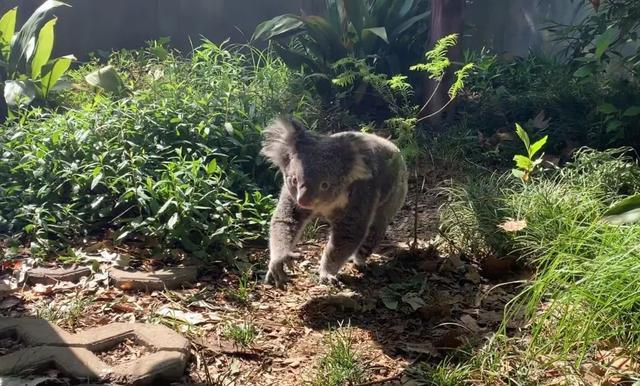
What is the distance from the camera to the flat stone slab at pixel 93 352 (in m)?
2.52

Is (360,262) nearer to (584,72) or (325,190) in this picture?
(325,190)

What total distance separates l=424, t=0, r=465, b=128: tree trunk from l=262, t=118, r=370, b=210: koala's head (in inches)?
103

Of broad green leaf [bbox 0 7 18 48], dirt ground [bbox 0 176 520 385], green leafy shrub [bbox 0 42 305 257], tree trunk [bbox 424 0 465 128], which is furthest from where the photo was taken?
broad green leaf [bbox 0 7 18 48]

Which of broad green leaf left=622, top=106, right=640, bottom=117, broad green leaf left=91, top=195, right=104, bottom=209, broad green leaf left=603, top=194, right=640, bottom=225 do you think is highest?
broad green leaf left=603, top=194, right=640, bottom=225

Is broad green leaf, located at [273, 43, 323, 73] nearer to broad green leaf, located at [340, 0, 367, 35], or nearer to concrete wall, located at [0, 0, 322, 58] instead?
broad green leaf, located at [340, 0, 367, 35]

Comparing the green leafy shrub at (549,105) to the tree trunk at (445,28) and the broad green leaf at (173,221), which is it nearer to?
the tree trunk at (445,28)

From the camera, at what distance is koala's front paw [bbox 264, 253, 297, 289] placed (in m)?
3.49

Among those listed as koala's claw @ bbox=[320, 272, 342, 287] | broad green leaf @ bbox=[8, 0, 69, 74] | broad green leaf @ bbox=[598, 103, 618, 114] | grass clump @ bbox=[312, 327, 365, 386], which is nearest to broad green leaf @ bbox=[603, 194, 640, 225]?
grass clump @ bbox=[312, 327, 365, 386]

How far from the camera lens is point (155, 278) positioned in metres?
3.51

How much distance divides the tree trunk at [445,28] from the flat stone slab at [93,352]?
13.0 ft

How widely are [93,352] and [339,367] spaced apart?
1.00 metres

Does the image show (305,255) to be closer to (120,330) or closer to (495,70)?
(120,330)

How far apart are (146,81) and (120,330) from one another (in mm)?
4219

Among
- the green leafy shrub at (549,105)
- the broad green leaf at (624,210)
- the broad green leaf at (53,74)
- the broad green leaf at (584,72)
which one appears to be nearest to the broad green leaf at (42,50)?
the broad green leaf at (53,74)
